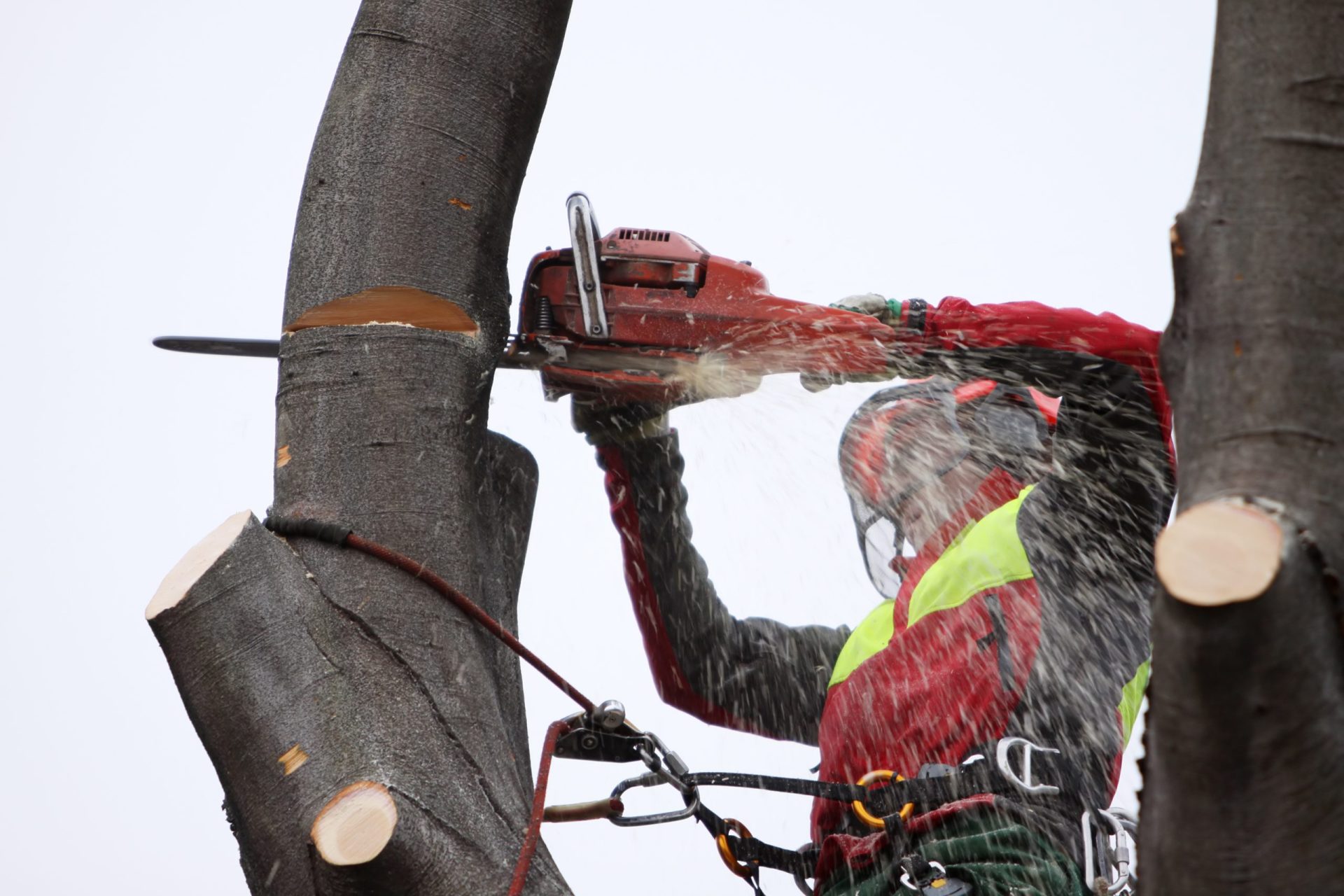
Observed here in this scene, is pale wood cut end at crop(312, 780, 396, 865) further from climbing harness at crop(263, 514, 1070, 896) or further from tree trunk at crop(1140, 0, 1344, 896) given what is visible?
tree trunk at crop(1140, 0, 1344, 896)

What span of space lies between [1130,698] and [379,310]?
5.98 feet

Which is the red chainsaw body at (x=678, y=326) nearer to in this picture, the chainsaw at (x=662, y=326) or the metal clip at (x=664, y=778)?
the chainsaw at (x=662, y=326)

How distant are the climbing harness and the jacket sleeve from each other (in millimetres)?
937

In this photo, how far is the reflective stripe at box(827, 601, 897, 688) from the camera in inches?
120

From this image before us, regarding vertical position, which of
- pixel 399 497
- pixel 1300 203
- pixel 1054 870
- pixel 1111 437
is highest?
pixel 1300 203

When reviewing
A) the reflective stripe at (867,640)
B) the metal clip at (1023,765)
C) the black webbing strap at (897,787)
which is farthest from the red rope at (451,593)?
the reflective stripe at (867,640)

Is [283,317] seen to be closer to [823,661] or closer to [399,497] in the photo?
[399,497]

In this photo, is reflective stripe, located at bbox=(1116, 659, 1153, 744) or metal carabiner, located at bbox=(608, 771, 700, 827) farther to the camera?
reflective stripe, located at bbox=(1116, 659, 1153, 744)

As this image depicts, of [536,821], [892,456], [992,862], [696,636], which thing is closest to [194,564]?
[536,821]

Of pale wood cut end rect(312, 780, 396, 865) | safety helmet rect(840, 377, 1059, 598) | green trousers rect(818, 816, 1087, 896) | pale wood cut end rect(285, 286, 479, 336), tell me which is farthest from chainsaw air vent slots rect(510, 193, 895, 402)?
pale wood cut end rect(312, 780, 396, 865)

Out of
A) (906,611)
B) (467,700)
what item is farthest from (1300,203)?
(906,611)

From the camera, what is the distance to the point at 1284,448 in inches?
43.8

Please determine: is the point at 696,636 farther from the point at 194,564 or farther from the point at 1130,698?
the point at 194,564

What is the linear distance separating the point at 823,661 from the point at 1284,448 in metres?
2.61
